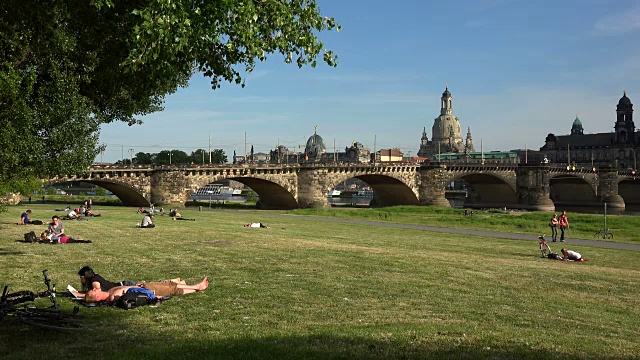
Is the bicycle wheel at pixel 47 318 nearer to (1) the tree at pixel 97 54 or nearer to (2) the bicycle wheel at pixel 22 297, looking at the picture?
(2) the bicycle wheel at pixel 22 297

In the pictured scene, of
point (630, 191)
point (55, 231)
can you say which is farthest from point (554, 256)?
point (630, 191)

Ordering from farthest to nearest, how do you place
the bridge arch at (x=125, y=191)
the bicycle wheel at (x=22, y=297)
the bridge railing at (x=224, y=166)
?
the bridge railing at (x=224, y=166) → the bridge arch at (x=125, y=191) → the bicycle wheel at (x=22, y=297)

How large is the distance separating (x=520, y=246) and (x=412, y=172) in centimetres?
6372

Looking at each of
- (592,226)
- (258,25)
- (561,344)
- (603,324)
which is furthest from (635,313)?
(592,226)

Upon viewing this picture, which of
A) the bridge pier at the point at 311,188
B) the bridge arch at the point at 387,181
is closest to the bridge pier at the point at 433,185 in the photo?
the bridge arch at the point at 387,181

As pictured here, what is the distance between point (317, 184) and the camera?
81.2 m

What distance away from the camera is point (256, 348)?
809cm

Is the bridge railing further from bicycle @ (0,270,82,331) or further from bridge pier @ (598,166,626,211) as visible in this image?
bicycle @ (0,270,82,331)

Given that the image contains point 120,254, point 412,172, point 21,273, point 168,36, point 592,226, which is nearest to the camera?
point 168,36

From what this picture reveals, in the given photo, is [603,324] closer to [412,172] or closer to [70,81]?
[70,81]

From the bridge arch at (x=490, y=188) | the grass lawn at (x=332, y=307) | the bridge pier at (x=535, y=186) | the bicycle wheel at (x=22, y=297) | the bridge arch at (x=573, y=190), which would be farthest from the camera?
the bridge arch at (x=573, y=190)

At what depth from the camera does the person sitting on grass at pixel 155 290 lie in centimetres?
1112

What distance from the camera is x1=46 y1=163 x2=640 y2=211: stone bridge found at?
68.1 meters

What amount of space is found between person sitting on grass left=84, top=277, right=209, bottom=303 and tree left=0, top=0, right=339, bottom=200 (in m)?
3.86
